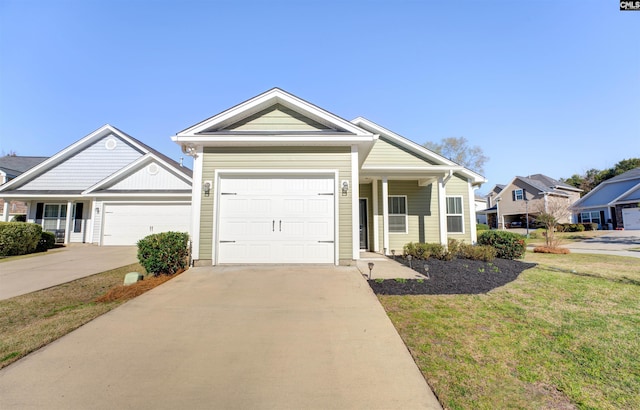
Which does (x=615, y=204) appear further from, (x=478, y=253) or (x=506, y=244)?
(x=478, y=253)

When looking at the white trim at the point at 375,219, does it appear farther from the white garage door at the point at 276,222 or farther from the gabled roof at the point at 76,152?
the gabled roof at the point at 76,152

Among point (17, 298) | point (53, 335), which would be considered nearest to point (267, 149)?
point (53, 335)

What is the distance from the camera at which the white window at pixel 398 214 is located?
1105 cm

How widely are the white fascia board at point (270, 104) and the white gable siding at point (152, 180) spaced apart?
8.47m

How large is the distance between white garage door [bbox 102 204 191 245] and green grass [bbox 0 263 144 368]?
24.7 ft

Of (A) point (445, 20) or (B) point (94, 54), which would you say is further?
(B) point (94, 54)

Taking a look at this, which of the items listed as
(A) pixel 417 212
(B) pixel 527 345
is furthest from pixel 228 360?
(A) pixel 417 212

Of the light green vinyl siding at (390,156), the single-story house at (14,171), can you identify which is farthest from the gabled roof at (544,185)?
the single-story house at (14,171)

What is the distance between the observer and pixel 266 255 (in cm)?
675

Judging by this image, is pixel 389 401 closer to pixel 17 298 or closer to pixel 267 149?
pixel 267 149

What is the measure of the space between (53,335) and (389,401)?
4.14 metres

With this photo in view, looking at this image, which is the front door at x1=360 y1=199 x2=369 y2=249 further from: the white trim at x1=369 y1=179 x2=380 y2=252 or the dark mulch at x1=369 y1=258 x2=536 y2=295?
the dark mulch at x1=369 y1=258 x2=536 y2=295

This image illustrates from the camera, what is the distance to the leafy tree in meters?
33.1

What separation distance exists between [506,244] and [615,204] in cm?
2776
